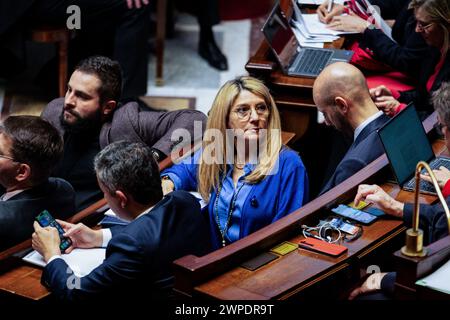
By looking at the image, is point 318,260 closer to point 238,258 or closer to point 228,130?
point 238,258

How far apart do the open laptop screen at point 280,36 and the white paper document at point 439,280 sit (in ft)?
5.81

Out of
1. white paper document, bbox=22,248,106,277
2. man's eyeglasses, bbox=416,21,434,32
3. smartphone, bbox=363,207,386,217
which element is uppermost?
man's eyeglasses, bbox=416,21,434,32

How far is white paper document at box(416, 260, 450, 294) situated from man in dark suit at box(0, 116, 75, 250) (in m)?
1.21

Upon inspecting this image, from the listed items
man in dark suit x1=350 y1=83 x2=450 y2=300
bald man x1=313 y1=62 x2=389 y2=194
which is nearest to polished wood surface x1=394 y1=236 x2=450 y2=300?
man in dark suit x1=350 y1=83 x2=450 y2=300

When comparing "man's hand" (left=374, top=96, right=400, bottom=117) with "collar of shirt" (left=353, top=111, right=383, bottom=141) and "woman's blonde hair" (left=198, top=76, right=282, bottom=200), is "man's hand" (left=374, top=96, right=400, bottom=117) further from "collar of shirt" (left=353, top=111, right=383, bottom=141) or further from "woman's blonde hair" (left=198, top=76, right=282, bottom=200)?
"woman's blonde hair" (left=198, top=76, right=282, bottom=200)

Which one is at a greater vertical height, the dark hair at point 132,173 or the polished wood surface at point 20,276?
the dark hair at point 132,173

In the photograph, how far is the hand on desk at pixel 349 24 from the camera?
4.57m

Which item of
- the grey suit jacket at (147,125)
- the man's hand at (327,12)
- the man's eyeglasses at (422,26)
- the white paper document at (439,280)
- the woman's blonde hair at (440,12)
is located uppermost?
the woman's blonde hair at (440,12)

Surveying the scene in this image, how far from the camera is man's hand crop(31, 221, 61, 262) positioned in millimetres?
2895

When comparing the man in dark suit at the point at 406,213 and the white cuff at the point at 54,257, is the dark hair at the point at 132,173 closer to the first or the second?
the white cuff at the point at 54,257

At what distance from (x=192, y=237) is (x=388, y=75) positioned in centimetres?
193

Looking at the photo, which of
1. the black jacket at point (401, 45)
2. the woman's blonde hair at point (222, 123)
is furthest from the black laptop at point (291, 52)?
the woman's blonde hair at point (222, 123)

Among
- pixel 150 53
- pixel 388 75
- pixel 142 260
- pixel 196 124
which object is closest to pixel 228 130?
pixel 196 124

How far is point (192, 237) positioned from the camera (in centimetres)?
284
